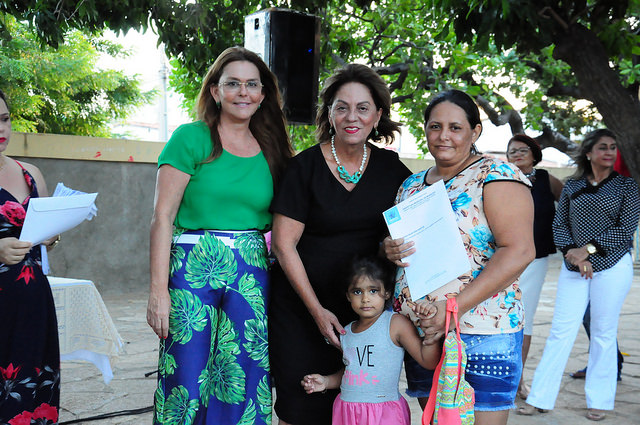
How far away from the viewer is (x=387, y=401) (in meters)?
2.51

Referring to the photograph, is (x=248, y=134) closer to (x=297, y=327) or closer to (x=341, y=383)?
(x=297, y=327)

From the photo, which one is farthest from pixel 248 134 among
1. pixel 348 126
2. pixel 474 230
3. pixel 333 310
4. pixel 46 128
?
pixel 46 128

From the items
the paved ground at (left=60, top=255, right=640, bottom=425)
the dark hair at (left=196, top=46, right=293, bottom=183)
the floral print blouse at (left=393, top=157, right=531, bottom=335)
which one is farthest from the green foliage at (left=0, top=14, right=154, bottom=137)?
the floral print blouse at (left=393, top=157, right=531, bottom=335)

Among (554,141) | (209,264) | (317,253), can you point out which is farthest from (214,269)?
(554,141)

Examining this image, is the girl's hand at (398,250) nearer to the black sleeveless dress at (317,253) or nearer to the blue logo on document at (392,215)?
the blue logo on document at (392,215)

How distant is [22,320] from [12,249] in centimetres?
38

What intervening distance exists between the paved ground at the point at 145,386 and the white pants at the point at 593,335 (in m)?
0.16

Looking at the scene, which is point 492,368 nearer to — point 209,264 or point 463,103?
point 463,103

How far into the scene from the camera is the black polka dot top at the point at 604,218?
4148 millimetres

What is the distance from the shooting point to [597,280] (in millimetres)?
4188

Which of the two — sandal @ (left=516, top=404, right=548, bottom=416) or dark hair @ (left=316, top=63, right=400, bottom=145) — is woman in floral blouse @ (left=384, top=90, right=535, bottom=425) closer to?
dark hair @ (left=316, top=63, right=400, bottom=145)

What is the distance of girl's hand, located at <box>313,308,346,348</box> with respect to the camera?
8.16 ft

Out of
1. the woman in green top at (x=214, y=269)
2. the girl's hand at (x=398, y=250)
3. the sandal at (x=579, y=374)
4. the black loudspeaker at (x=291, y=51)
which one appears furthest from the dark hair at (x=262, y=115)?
the sandal at (x=579, y=374)

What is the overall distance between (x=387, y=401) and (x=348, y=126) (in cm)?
114
